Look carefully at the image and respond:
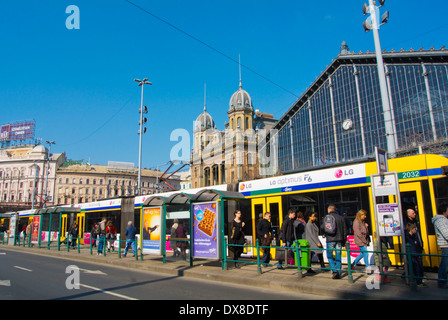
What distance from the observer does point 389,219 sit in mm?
8609

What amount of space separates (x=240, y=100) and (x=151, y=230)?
55008 mm

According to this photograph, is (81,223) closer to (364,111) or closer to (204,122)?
(364,111)

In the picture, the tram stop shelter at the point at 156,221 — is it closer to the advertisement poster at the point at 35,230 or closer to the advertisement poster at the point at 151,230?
the advertisement poster at the point at 151,230

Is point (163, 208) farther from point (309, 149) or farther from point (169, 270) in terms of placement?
point (309, 149)

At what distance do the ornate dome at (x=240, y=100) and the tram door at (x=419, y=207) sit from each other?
5758cm

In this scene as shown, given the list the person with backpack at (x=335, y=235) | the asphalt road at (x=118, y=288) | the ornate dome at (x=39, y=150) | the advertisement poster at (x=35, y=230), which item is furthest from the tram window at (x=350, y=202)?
the ornate dome at (x=39, y=150)

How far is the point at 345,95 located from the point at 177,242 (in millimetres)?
34752

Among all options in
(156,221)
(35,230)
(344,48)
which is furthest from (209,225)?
(344,48)

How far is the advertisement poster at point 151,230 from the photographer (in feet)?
48.4

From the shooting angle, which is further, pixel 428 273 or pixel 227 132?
pixel 227 132

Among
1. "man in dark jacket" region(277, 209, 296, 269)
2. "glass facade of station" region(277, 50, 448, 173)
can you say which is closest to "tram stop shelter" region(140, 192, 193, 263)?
"man in dark jacket" region(277, 209, 296, 269)

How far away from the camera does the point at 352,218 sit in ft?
37.4

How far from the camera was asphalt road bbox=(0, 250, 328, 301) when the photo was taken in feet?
26.9
